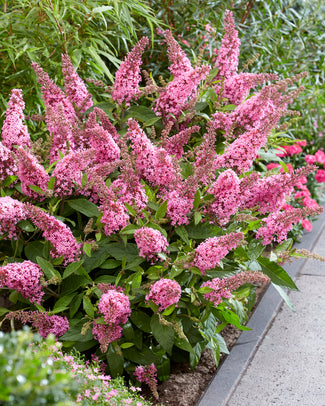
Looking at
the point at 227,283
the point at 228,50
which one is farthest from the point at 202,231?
the point at 228,50

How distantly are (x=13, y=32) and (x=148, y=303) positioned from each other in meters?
1.96

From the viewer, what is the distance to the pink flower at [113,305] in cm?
201

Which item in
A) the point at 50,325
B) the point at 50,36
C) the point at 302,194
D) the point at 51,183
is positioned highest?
the point at 50,36

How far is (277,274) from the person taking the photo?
247 cm

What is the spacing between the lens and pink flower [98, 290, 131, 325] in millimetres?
2006

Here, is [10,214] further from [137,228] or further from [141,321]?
[141,321]

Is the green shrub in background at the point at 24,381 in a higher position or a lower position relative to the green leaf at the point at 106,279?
higher

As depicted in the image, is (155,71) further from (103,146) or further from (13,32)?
(103,146)

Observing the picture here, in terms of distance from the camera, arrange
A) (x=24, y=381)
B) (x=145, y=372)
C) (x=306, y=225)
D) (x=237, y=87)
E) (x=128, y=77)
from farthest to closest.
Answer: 1. (x=306, y=225)
2. (x=237, y=87)
3. (x=128, y=77)
4. (x=145, y=372)
5. (x=24, y=381)

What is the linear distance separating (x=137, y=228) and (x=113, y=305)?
37cm

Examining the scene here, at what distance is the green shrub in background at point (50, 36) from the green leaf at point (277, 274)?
1.43m

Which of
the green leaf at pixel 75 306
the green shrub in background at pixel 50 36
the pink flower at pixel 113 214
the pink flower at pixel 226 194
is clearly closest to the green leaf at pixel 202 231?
the pink flower at pixel 226 194

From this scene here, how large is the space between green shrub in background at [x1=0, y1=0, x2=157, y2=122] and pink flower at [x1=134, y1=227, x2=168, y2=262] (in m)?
1.30

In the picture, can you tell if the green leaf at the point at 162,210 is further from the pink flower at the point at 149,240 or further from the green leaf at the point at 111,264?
the green leaf at the point at 111,264
